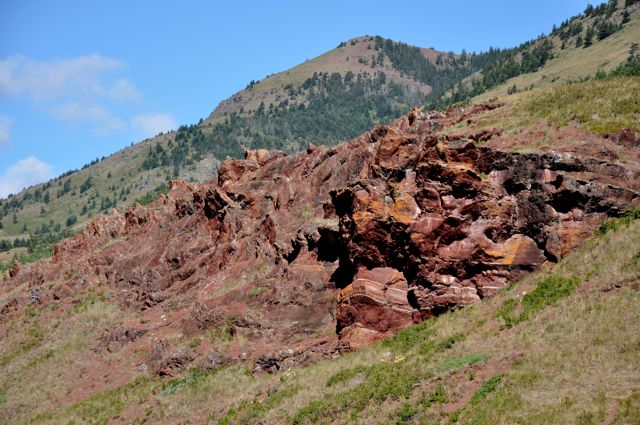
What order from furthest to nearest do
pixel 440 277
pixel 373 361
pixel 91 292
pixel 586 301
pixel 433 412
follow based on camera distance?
pixel 91 292
pixel 440 277
pixel 373 361
pixel 586 301
pixel 433 412

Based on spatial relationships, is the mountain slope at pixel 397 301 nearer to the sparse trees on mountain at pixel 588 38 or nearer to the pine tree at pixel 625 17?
the sparse trees on mountain at pixel 588 38

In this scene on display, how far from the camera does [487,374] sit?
19.0m

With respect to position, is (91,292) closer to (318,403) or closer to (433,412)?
(318,403)

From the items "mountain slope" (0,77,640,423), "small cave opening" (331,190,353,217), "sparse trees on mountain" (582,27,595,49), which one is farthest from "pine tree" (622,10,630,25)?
"small cave opening" (331,190,353,217)

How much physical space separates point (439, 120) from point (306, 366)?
2147cm

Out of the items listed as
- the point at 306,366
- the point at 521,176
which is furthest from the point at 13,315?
the point at 521,176

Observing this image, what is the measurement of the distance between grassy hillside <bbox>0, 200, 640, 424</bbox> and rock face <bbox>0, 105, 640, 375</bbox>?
1539 millimetres

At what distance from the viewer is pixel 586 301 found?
2025 centimetres

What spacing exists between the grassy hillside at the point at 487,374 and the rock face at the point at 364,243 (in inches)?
60.6

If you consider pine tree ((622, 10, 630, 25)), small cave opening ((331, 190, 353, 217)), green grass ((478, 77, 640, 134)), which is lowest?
small cave opening ((331, 190, 353, 217))

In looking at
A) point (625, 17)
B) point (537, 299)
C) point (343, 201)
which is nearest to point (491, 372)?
point (537, 299)

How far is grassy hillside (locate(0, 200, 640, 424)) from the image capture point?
1622 cm

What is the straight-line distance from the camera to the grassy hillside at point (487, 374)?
16.2 m

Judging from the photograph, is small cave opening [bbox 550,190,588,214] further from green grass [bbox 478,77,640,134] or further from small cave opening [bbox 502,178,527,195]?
green grass [bbox 478,77,640,134]
